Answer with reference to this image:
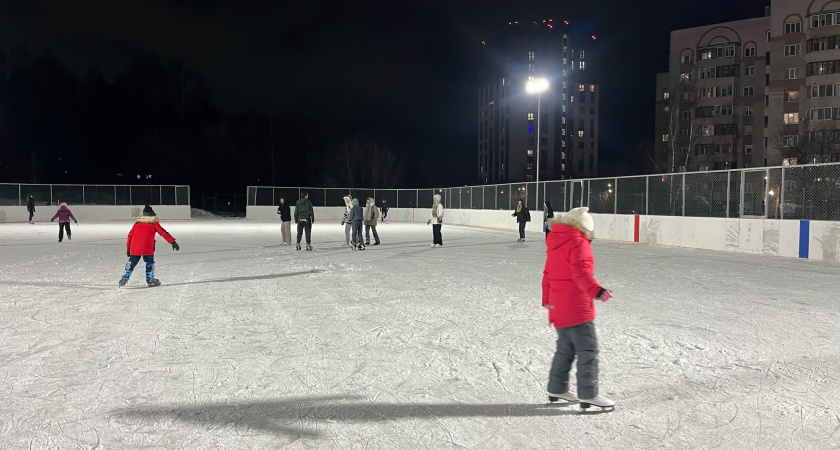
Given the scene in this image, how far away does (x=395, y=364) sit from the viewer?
4906 mm

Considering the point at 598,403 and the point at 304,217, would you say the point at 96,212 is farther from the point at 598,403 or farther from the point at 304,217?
the point at 598,403

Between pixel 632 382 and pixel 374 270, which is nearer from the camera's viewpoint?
pixel 632 382

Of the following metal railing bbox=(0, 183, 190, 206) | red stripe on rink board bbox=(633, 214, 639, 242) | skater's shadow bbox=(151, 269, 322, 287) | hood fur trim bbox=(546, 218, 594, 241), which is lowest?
skater's shadow bbox=(151, 269, 322, 287)

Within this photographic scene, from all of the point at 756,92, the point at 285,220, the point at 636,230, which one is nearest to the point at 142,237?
the point at 285,220

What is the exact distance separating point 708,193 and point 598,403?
57.9ft

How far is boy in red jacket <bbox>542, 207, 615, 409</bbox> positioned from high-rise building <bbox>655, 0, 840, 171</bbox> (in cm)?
4773

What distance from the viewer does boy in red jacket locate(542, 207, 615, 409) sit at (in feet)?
12.0

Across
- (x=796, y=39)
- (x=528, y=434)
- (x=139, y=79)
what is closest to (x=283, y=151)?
(x=139, y=79)

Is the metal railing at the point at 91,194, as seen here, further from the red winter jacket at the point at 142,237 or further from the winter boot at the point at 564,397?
the winter boot at the point at 564,397

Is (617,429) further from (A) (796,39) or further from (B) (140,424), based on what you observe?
(A) (796,39)

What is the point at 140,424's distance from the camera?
3.56m

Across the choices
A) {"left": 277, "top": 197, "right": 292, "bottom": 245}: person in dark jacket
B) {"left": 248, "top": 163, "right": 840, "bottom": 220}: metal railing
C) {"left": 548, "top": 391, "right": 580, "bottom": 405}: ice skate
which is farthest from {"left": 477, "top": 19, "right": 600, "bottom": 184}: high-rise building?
{"left": 548, "top": 391, "right": 580, "bottom": 405}: ice skate

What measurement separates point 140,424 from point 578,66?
11554 centimetres

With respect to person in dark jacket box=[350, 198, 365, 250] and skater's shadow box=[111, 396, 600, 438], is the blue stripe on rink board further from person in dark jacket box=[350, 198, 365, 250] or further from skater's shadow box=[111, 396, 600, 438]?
skater's shadow box=[111, 396, 600, 438]
